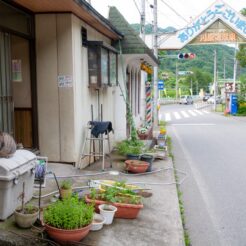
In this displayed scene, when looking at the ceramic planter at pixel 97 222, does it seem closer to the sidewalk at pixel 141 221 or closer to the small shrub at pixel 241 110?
the sidewalk at pixel 141 221

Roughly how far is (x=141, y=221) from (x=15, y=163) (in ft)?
6.44

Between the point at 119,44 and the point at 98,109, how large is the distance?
252 centimetres

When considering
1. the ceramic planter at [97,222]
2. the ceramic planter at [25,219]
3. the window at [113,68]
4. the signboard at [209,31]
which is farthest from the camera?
the signboard at [209,31]

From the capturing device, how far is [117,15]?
41.0ft

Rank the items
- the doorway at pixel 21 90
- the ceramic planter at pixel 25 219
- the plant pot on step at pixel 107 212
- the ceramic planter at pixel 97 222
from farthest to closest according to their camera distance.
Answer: the doorway at pixel 21 90
the plant pot on step at pixel 107 212
the ceramic planter at pixel 97 222
the ceramic planter at pixel 25 219

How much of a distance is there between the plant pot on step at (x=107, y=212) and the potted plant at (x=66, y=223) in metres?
0.62

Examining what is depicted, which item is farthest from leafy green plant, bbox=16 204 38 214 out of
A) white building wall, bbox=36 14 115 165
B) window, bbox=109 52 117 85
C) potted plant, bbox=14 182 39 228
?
window, bbox=109 52 117 85

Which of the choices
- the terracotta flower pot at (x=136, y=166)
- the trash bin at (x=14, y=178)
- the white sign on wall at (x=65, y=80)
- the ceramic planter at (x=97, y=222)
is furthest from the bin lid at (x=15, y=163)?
the terracotta flower pot at (x=136, y=166)

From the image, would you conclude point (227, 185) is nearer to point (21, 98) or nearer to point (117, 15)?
point (21, 98)

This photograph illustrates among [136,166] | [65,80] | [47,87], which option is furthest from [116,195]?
[47,87]

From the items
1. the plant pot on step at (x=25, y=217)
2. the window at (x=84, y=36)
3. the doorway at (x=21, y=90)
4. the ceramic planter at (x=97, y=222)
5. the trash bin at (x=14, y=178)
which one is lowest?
the ceramic planter at (x=97, y=222)

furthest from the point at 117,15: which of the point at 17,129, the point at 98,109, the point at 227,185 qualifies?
the point at 227,185

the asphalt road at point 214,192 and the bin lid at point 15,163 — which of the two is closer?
the bin lid at point 15,163

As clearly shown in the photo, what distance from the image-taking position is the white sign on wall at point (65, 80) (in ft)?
26.1
